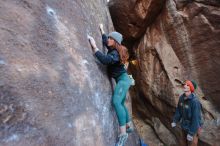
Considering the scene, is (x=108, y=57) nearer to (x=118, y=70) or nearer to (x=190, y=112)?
(x=118, y=70)

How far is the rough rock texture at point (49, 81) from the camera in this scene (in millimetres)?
2783

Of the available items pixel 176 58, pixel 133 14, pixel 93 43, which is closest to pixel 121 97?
pixel 93 43

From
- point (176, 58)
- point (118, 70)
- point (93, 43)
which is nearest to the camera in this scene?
point (93, 43)

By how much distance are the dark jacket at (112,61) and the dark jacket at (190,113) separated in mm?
2145

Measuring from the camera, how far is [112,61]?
4.57 m

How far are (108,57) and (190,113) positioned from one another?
2785mm

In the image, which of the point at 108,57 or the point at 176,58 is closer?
the point at 108,57

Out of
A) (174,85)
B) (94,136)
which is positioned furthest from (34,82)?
(174,85)

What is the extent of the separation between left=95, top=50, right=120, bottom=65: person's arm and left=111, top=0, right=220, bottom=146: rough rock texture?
398cm

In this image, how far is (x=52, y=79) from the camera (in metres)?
3.32

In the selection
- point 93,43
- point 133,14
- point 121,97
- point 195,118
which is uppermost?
point 93,43

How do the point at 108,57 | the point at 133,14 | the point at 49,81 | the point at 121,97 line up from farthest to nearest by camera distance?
the point at 133,14, the point at 121,97, the point at 108,57, the point at 49,81

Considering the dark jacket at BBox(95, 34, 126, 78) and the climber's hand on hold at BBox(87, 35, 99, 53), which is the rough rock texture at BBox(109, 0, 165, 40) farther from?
the climber's hand on hold at BBox(87, 35, 99, 53)

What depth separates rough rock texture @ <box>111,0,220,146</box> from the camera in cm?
785
